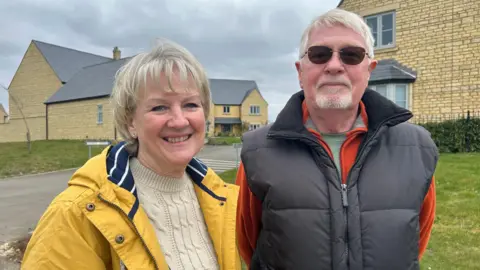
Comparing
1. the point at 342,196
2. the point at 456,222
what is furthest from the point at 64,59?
the point at 342,196

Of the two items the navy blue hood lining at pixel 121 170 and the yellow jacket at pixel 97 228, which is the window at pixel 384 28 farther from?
the yellow jacket at pixel 97 228

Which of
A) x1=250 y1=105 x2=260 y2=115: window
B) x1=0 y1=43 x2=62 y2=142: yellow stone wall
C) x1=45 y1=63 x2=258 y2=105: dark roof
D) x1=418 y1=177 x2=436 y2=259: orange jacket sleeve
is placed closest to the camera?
x1=418 y1=177 x2=436 y2=259: orange jacket sleeve

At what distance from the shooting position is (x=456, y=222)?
20.1 ft

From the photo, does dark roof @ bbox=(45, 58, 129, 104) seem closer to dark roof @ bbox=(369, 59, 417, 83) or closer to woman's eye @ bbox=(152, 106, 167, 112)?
dark roof @ bbox=(369, 59, 417, 83)

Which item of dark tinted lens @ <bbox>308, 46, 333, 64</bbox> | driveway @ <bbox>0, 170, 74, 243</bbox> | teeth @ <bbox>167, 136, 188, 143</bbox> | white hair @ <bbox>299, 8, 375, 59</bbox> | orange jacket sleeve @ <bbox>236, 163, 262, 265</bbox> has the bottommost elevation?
driveway @ <bbox>0, 170, 74, 243</bbox>

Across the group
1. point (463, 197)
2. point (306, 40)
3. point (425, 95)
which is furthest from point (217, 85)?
point (306, 40)

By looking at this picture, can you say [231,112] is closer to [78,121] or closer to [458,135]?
[78,121]

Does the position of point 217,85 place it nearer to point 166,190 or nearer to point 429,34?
point 429,34

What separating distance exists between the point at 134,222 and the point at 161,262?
0.24 metres

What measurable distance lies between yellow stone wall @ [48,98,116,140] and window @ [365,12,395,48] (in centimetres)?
2170

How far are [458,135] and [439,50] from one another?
406cm

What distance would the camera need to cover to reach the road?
737 centimetres

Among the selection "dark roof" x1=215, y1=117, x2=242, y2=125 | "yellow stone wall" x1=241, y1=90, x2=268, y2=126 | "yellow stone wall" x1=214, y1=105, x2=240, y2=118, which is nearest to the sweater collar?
"dark roof" x1=215, y1=117, x2=242, y2=125

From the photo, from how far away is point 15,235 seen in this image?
6.71 m
